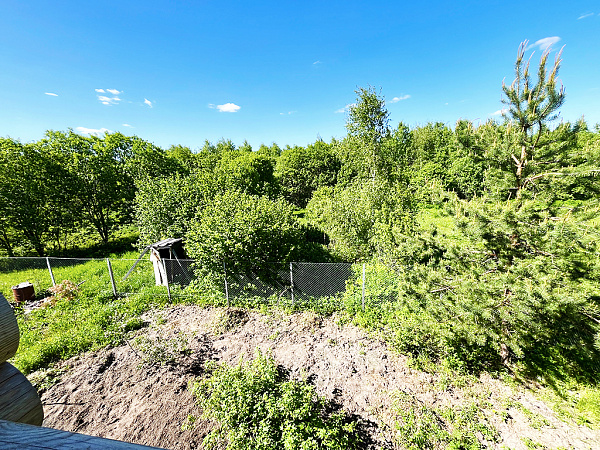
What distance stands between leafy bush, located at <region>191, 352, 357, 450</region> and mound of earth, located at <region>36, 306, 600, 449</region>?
0.40 metres

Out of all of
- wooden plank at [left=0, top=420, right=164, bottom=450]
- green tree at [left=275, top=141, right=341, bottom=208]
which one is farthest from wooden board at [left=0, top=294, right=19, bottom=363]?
green tree at [left=275, top=141, right=341, bottom=208]

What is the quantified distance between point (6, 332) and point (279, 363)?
5523mm

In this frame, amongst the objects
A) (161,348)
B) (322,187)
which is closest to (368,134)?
(322,187)

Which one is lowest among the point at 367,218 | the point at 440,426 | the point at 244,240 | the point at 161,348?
the point at 440,426

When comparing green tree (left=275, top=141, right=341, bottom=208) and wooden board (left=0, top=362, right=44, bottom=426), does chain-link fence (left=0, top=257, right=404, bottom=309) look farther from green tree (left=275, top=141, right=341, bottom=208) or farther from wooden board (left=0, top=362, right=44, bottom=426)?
green tree (left=275, top=141, right=341, bottom=208)

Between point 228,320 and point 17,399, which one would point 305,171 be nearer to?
point 228,320

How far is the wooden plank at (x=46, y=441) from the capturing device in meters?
0.54

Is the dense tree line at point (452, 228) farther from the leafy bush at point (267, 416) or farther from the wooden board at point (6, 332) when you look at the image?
the wooden board at point (6, 332)

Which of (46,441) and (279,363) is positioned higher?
(46,441)

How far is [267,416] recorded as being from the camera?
405 cm

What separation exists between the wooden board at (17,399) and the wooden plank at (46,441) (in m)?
0.56

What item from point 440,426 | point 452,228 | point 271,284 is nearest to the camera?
point 440,426

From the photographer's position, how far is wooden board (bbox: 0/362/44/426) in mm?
1026

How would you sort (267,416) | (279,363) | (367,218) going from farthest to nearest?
(367,218)
(279,363)
(267,416)
